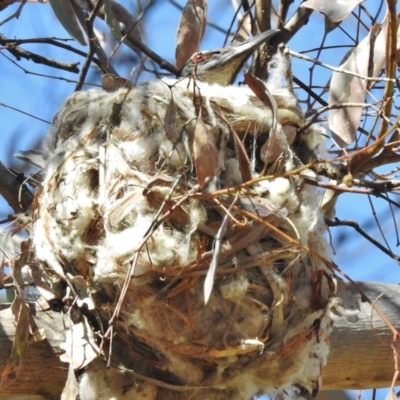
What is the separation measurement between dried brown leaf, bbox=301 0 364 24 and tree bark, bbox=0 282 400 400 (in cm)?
73

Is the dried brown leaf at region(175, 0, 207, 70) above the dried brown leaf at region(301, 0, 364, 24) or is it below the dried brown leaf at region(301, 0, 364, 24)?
above

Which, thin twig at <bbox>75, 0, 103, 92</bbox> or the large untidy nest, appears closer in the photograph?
the large untidy nest

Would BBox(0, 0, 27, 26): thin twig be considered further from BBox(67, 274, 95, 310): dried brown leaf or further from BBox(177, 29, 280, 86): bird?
BBox(67, 274, 95, 310): dried brown leaf

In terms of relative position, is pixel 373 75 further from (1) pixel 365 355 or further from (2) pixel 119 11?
(2) pixel 119 11

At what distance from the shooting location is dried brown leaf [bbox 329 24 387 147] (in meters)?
1.72

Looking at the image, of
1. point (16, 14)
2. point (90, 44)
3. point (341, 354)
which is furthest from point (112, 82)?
point (341, 354)

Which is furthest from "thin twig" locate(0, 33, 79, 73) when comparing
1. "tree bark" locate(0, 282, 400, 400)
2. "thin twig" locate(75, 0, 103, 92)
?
"tree bark" locate(0, 282, 400, 400)

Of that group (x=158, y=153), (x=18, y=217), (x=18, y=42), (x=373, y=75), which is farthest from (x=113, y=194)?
(x=18, y=42)

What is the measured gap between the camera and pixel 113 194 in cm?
179

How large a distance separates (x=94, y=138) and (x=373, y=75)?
663mm

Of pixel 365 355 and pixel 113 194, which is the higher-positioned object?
pixel 113 194

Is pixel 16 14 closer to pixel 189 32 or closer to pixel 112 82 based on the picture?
pixel 112 82

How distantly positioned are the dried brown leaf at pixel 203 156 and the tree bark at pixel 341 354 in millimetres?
563

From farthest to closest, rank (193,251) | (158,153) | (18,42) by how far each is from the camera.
Result: (18,42) → (158,153) → (193,251)
